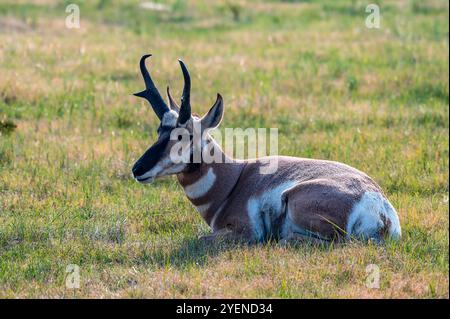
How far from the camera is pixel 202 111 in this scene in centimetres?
1423

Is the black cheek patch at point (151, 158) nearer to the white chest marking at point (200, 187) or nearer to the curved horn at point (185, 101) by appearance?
the curved horn at point (185, 101)

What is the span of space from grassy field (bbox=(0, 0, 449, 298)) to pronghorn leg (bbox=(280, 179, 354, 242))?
285 millimetres

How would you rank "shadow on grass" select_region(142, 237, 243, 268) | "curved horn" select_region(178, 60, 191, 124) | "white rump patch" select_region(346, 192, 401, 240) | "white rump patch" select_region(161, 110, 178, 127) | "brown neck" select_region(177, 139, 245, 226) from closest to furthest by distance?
"shadow on grass" select_region(142, 237, 243, 268) → "white rump patch" select_region(346, 192, 401, 240) → "curved horn" select_region(178, 60, 191, 124) → "white rump patch" select_region(161, 110, 178, 127) → "brown neck" select_region(177, 139, 245, 226)

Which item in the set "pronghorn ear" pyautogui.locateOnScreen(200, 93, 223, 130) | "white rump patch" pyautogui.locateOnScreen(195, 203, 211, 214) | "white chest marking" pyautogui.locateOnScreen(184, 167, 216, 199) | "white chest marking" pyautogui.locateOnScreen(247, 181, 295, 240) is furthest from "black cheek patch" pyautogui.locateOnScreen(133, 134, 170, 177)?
"white chest marking" pyautogui.locateOnScreen(247, 181, 295, 240)

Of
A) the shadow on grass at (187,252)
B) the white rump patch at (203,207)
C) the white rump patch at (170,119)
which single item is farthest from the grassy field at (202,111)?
the white rump patch at (170,119)

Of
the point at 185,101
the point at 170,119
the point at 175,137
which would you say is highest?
the point at 185,101

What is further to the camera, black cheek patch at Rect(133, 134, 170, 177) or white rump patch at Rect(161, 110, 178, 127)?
white rump patch at Rect(161, 110, 178, 127)

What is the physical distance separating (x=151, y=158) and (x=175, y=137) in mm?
325

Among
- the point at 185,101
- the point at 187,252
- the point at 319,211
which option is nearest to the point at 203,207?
the point at 187,252

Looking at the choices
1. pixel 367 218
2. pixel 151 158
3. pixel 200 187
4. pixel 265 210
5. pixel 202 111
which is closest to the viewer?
pixel 367 218

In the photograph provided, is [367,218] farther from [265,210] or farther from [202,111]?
[202,111]

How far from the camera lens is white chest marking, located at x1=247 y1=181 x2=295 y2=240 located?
348 inches

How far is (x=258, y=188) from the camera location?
905cm

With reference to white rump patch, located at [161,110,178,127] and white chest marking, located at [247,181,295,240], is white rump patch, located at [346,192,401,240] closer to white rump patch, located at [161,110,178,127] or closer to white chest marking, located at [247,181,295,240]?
white chest marking, located at [247,181,295,240]
